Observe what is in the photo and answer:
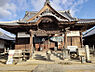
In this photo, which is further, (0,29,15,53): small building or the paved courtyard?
(0,29,15,53): small building

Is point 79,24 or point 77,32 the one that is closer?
point 79,24

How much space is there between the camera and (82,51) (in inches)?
357

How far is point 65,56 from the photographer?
8.16m

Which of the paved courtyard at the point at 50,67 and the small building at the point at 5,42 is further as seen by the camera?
the small building at the point at 5,42

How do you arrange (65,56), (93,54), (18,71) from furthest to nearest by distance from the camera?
(93,54)
(65,56)
(18,71)

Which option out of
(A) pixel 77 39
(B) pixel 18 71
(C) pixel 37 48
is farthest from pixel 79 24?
(B) pixel 18 71

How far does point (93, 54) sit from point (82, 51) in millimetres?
2235

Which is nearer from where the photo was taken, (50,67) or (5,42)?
(50,67)

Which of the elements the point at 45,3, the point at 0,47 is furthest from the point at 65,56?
the point at 0,47

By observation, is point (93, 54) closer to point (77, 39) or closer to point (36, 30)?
point (77, 39)

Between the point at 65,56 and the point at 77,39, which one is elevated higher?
the point at 77,39

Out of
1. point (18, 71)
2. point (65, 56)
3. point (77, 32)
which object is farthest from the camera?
point (77, 32)

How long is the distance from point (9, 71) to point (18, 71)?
27.7 inches

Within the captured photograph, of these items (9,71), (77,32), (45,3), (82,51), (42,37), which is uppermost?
(45,3)
